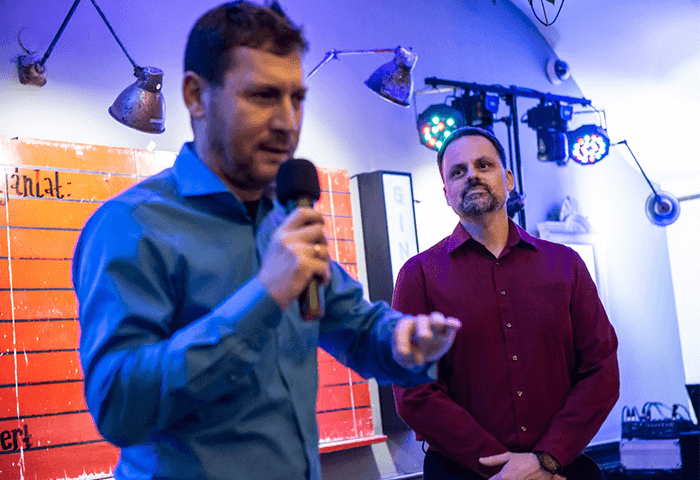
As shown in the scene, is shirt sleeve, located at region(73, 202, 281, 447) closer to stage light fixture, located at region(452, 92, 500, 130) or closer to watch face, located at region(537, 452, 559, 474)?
watch face, located at region(537, 452, 559, 474)

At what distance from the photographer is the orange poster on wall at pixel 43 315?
319 cm

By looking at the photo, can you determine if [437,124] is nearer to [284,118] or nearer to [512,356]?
[512,356]

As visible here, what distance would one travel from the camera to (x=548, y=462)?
1.99 meters

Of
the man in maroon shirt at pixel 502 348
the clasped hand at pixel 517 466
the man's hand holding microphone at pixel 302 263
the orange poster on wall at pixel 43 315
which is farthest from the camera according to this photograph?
the orange poster on wall at pixel 43 315

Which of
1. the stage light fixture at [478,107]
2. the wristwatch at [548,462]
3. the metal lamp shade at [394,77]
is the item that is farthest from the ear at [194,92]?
the stage light fixture at [478,107]

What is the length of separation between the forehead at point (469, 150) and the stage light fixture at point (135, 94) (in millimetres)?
1599

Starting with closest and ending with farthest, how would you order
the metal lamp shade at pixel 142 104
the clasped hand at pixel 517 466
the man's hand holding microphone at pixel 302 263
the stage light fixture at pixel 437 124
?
the man's hand holding microphone at pixel 302 263 < the clasped hand at pixel 517 466 < the metal lamp shade at pixel 142 104 < the stage light fixture at pixel 437 124

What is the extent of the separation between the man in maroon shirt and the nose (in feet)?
3.98

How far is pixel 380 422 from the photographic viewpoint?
435 cm

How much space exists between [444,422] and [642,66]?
4.78 m

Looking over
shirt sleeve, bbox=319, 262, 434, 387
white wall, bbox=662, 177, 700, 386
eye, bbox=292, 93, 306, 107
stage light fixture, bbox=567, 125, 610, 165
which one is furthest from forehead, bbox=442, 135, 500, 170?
white wall, bbox=662, 177, 700, 386

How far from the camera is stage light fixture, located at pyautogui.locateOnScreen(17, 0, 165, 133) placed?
132 inches

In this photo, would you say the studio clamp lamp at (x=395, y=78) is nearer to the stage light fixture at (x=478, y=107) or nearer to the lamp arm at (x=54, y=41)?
the stage light fixture at (x=478, y=107)

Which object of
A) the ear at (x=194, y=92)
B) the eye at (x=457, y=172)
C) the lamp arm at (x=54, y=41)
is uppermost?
the lamp arm at (x=54, y=41)
